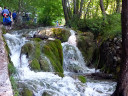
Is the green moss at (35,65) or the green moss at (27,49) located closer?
the green moss at (35,65)

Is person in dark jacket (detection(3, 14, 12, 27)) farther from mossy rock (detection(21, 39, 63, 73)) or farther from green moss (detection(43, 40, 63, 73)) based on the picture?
green moss (detection(43, 40, 63, 73))

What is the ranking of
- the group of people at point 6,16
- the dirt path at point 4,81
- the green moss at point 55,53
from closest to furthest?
1. the dirt path at point 4,81
2. the green moss at point 55,53
3. the group of people at point 6,16

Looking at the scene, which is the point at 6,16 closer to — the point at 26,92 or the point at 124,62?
the point at 26,92

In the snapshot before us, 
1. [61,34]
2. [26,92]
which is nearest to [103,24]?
[61,34]

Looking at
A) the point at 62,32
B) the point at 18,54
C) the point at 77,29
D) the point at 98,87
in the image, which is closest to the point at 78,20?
the point at 77,29

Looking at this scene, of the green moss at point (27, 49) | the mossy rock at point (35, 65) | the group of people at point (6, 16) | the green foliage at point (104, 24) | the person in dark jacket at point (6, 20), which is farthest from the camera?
the person in dark jacket at point (6, 20)

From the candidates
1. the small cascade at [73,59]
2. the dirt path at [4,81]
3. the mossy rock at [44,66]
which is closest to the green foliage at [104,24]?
the small cascade at [73,59]

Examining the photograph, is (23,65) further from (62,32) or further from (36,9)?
(36,9)

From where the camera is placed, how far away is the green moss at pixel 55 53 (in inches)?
407

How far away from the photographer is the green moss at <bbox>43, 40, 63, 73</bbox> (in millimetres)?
10344

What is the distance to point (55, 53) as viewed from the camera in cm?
1123

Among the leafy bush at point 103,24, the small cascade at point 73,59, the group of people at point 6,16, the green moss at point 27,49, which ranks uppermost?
the group of people at point 6,16

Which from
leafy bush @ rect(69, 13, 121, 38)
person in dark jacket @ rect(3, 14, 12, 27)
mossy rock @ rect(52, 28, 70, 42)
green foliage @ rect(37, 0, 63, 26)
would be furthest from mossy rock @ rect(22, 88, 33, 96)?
green foliage @ rect(37, 0, 63, 26)

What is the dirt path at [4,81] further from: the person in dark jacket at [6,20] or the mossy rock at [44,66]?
the person in dark jacket at [6,20]
